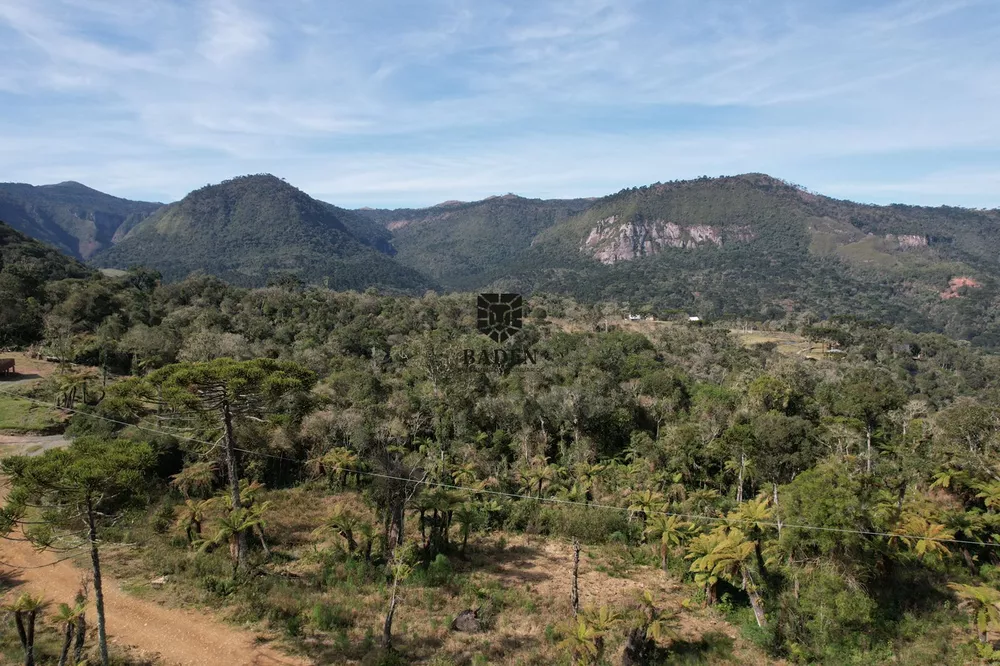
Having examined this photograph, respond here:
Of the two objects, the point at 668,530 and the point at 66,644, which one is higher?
the point at 66,644

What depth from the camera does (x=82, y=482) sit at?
9.93 metres

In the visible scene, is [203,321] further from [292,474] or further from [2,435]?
[292,474]

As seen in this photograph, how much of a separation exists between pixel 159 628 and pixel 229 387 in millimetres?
6134

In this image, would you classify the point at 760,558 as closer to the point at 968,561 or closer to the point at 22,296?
the point at 968,561

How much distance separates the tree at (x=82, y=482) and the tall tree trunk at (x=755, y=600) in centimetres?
1587

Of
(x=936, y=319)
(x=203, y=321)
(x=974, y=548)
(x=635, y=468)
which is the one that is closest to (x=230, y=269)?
(x=203, y=321)

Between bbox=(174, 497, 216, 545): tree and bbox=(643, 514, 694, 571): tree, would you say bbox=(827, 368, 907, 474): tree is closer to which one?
bbox=(643, 514, 694, 571): tree

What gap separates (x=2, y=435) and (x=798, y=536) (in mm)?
32864

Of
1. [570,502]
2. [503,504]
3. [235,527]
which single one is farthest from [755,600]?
[235,527]

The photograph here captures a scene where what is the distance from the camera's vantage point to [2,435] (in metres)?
23.9

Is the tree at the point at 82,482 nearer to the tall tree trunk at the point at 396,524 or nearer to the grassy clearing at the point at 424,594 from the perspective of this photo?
the grassy clearing at the point at 424,594

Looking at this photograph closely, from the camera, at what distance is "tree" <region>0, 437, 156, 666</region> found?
9836mm

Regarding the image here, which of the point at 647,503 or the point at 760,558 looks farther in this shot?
the point at 647,503

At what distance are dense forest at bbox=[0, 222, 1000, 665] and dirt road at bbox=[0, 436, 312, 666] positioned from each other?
50cm
